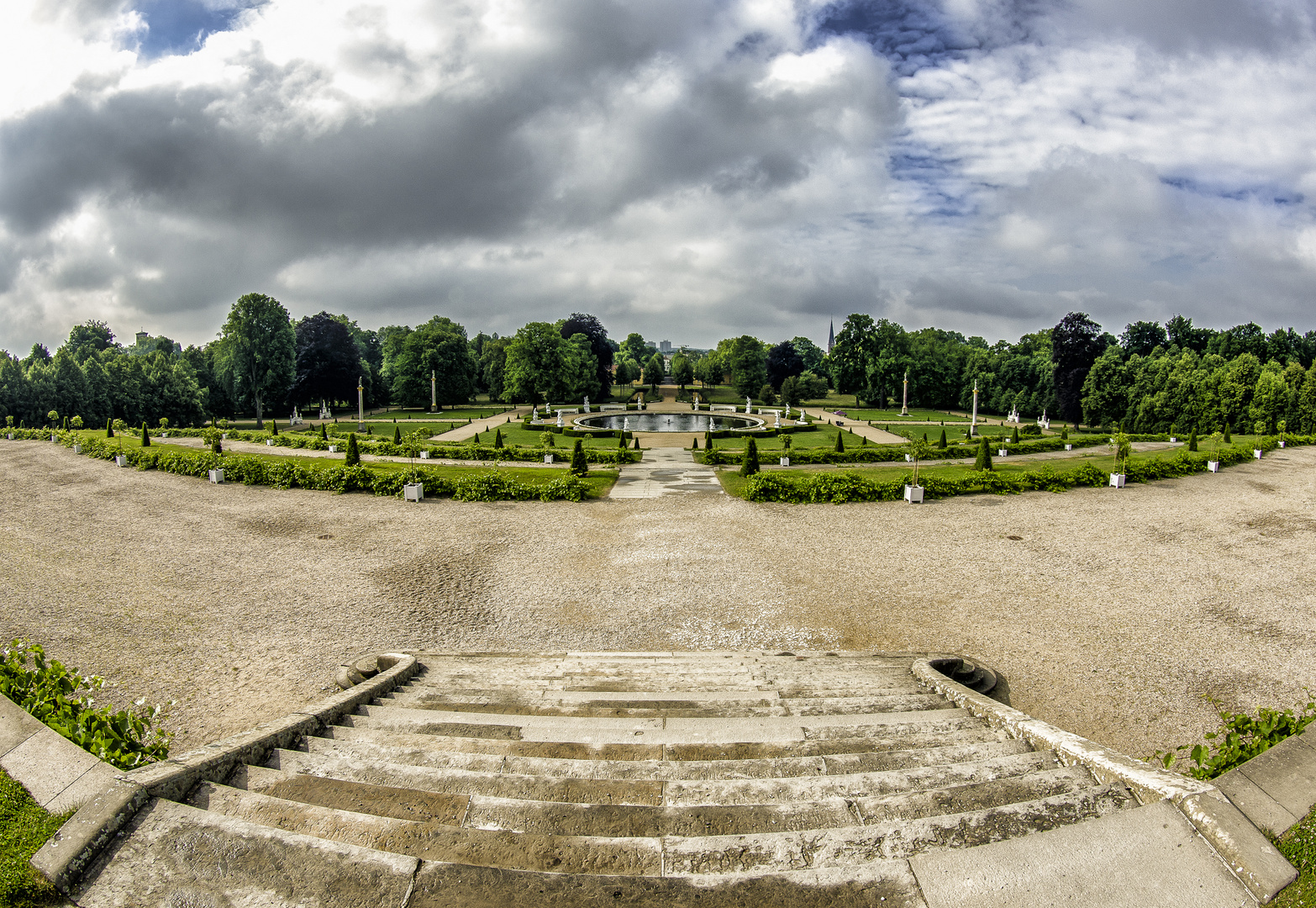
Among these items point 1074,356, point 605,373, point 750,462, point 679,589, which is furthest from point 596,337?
point 679,589

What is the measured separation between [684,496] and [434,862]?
57.1 ft

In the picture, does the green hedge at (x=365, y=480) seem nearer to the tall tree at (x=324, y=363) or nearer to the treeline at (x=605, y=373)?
the treeline at (x=605, y=373)

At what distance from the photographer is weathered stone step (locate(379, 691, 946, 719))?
631cm

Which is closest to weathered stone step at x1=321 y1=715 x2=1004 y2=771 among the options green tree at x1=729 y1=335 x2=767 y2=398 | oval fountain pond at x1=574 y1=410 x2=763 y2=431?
oval fountain pond at x1=574 y1=410 x2=763 y2=431

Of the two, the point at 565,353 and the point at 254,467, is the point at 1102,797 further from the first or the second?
the point at 565,353

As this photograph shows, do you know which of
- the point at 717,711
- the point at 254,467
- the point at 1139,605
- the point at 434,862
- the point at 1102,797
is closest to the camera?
the point at 434,862

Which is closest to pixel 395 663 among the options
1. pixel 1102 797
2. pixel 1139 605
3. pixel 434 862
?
pixel 434 862

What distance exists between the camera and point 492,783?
4.34m

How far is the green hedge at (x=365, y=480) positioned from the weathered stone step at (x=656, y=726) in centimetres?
1387

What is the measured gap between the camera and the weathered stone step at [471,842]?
11.1ft

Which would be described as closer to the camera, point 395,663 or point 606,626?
point 395,663

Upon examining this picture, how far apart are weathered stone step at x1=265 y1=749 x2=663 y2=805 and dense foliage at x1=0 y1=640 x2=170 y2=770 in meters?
1.12

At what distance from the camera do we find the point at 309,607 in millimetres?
10984

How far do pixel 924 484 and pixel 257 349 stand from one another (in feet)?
172
